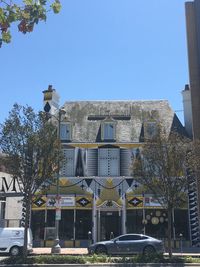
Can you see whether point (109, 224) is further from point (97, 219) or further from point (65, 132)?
point (65, 132)

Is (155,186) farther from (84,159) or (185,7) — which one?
(185,7)

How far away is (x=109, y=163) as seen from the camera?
119 ft

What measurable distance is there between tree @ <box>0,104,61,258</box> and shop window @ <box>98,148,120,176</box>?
53.0ft

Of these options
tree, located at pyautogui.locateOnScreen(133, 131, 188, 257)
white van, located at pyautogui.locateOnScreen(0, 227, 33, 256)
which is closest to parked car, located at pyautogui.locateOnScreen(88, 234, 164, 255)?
white van, located at pyautogui.locateOnScreen(0, 227, 33, 256)

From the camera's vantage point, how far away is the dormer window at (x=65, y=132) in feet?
122

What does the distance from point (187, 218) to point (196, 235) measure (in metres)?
1.40

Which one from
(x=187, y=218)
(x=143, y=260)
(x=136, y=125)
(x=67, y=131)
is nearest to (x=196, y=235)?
(x=187, y=218)

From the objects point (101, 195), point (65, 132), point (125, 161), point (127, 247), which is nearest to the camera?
point (127, 247)

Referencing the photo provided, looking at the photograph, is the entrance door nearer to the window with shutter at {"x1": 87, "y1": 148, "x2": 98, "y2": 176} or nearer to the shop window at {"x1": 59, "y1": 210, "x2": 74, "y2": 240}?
the shop window at {"x1": 59, "y1": 210, "x2": 74, "y2": 240}

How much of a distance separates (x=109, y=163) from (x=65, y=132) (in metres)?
4.56

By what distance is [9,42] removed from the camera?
8062mm

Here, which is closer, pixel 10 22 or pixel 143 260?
pixel 10 22

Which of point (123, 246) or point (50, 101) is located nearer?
point (123, 246)

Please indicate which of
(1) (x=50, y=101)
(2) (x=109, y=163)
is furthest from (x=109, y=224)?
(1) (x=50, y=101)
